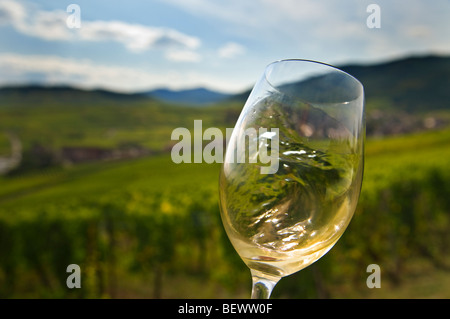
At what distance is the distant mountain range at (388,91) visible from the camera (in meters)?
28.6

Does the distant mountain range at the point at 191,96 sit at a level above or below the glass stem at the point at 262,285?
above

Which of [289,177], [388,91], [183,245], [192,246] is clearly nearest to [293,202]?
[289,177]

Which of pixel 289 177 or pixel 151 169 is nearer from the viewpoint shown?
pixel 289 177

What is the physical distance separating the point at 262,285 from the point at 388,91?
34350 millimetres

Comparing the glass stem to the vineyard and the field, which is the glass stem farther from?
the field

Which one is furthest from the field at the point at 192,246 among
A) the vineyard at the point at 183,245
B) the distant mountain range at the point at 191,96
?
the distant mountain range at the point at 191,96

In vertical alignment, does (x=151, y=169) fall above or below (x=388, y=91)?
below

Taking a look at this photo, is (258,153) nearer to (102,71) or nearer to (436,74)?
(102,71)

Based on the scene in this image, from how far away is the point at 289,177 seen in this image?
46 cm

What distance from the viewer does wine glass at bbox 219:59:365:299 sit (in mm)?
450

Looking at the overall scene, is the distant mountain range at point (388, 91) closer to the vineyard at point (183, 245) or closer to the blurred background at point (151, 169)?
the blurred background at point (151, 169)

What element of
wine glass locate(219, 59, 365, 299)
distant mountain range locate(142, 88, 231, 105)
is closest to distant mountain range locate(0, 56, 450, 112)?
distant mountain range locate(142, 88, 231, 105)

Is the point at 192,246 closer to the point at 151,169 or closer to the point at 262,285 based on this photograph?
the point at 262,285

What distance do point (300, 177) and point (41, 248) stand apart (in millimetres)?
3088
